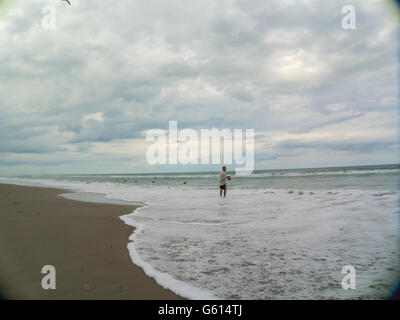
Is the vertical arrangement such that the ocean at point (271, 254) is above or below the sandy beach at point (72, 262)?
below

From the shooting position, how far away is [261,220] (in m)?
7.82

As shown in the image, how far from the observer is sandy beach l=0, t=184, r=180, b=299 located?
10.2 feet

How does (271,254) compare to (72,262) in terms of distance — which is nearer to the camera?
(72,262)

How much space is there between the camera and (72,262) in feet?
13.2

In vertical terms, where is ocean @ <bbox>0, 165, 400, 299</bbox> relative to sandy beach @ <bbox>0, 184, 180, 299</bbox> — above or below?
below

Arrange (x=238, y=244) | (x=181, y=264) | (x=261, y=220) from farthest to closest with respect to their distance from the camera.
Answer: (x=261, y=220) → (x=238, y=244) → (x=181, y=264)

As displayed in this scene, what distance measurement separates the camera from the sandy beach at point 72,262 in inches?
122

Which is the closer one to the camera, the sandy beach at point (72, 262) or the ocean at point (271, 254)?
the sandy beach at point (72, 262)

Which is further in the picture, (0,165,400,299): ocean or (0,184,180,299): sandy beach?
(0,165,400,299): ocean

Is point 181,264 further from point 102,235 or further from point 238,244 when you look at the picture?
point 102,235
